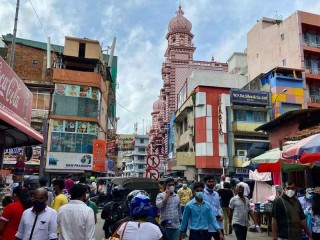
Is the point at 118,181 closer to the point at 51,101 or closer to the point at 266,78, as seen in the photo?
the point at 51,101

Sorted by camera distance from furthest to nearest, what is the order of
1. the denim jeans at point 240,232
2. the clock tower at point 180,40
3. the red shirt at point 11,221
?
the clock tower at point 180,40, the denim jeans at point 240,232, the red shirt at point 11,221

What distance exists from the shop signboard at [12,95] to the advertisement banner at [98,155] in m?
21.7

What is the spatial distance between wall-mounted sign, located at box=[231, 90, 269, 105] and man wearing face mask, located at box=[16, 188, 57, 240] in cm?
3130

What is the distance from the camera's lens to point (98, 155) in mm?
32656

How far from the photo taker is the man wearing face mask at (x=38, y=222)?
4.21 m

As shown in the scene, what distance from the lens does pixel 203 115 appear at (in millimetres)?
35188

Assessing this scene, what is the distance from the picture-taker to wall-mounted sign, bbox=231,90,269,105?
1342 inches

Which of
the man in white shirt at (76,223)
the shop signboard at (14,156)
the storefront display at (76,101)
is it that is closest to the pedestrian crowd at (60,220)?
the man in white shirt at (76,223)

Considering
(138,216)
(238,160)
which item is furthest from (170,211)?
(238,160)

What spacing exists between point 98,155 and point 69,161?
285 centimetres

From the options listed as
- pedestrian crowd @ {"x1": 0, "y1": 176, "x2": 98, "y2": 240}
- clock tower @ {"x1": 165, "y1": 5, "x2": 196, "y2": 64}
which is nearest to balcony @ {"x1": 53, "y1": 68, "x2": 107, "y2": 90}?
clock tower @ {"x1": 165, "y1": 5, "x2": 196, "y2": 64}

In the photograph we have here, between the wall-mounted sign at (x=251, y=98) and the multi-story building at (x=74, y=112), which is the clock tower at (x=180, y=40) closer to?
the wall-mounted sign at (x=251, y=98)

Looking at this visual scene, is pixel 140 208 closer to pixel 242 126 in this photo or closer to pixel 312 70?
pixel 242 126

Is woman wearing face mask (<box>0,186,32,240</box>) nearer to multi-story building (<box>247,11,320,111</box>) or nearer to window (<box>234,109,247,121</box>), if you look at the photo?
window (<box>234,109,247,121</box>)
